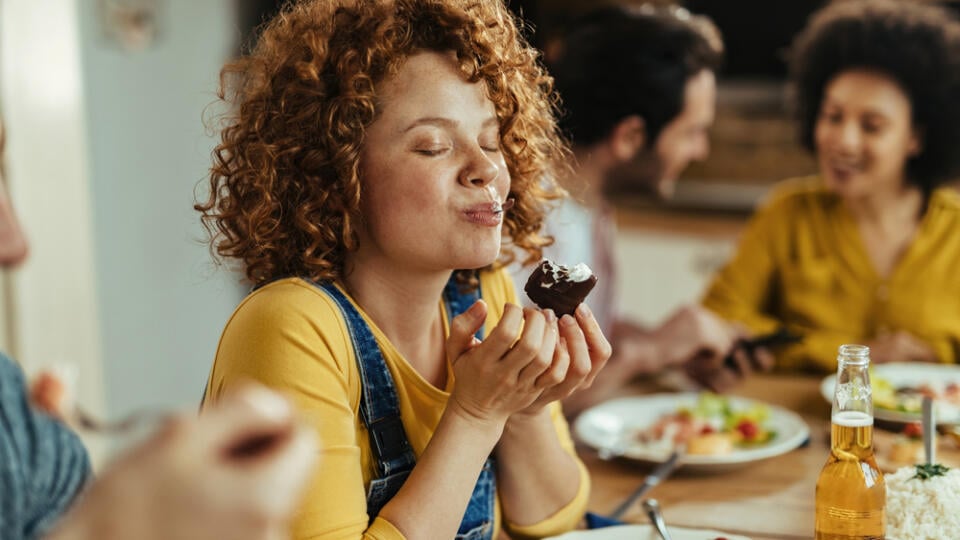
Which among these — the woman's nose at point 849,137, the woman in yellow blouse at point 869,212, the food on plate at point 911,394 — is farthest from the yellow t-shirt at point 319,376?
the woman's nose at point 849,137

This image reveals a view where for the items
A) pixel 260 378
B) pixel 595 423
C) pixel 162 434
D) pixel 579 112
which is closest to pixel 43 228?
pixel 579 112

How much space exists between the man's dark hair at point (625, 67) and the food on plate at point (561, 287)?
3.84 feet

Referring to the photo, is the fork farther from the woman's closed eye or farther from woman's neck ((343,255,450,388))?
the woman's closed eye

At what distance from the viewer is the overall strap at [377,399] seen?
1.19 m

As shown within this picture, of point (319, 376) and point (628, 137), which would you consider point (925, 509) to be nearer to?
point (319, 376)

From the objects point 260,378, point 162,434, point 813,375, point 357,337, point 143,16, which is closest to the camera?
point 162,434

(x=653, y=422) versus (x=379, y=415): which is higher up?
(x=379, y=415)

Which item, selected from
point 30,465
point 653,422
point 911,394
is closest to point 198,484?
point 30,465

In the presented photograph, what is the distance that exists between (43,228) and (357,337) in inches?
89.2

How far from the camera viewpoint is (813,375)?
2.21 m

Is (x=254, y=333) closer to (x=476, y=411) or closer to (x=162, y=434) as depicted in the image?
(x=476, y=411)

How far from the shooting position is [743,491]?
4.87 ft

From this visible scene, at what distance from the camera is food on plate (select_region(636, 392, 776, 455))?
1.59 meters

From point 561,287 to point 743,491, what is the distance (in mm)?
520
